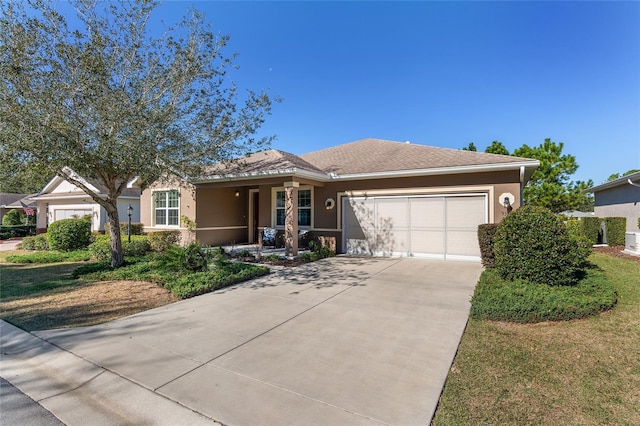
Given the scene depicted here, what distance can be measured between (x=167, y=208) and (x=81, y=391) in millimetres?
12664

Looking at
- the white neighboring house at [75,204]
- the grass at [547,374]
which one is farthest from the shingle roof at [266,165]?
the white neighboring house at [75,204]

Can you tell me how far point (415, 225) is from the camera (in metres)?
11.2

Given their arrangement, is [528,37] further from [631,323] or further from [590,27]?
[631,323]

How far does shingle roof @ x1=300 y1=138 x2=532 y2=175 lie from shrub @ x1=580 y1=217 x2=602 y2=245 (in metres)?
9.31

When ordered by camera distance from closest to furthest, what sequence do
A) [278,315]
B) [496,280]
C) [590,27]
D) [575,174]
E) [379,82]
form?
[278,315] → [496,280] → [590,27] → [379,82] → [575,174]

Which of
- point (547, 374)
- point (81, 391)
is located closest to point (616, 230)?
point (547, 374)

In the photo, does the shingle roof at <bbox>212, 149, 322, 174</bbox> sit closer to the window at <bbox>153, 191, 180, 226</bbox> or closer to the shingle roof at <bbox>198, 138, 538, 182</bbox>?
the shingle roof at <bbox>198, 138, 538, 182</bbox>

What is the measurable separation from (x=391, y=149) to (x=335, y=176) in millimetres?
3716

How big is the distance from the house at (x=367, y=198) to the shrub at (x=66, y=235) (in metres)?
2.77

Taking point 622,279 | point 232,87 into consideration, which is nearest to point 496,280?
point 622,279

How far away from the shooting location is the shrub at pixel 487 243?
27.9 ft

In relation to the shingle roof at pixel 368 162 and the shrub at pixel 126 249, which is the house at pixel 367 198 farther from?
the shrub at pixel 126 249

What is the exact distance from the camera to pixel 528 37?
998 centimetres

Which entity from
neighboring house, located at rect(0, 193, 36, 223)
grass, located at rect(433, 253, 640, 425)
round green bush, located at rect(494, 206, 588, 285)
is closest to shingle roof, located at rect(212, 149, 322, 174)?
round green bush, located at rect(494, 206, 588, 285)
